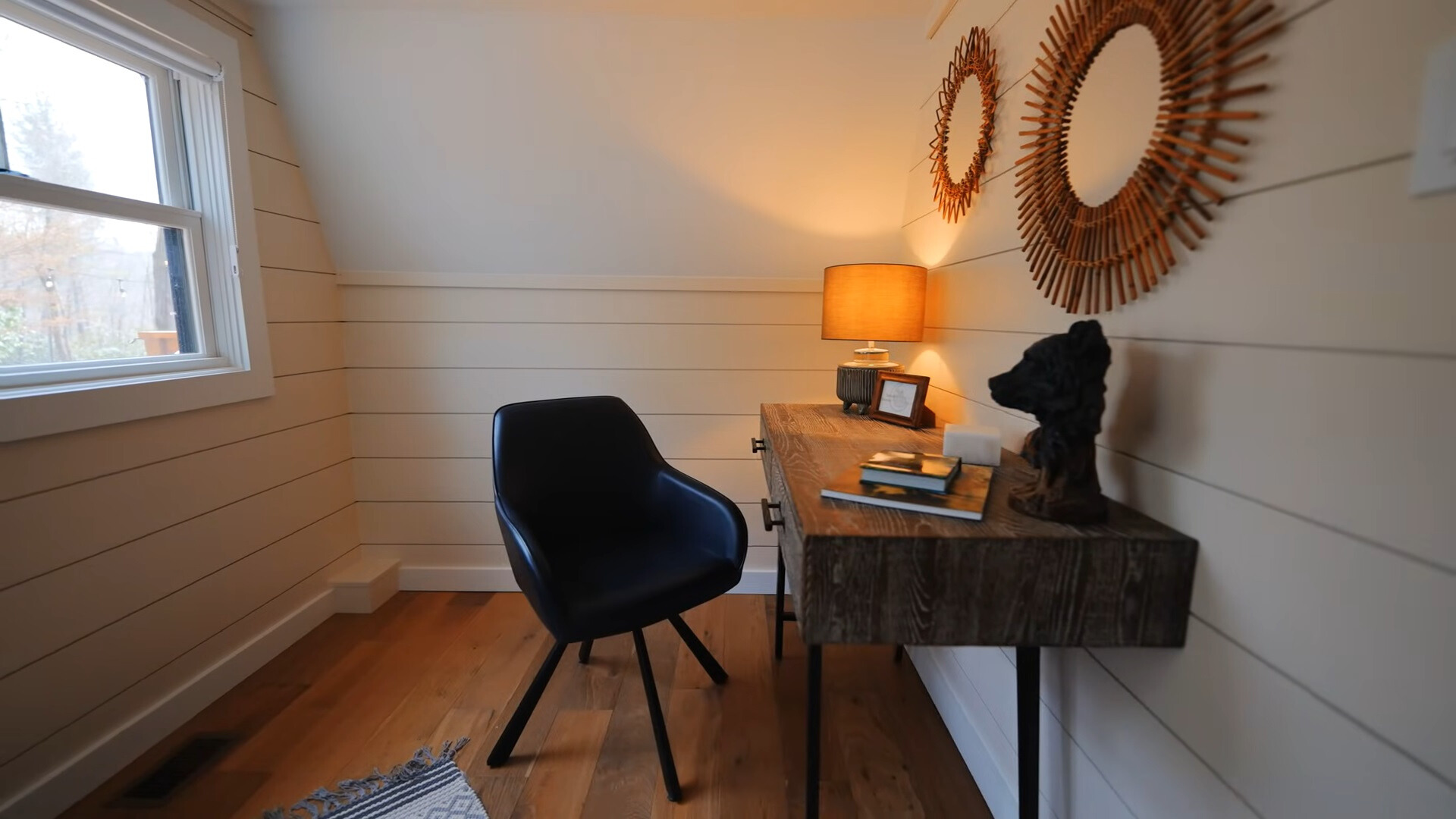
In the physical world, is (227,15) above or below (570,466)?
above

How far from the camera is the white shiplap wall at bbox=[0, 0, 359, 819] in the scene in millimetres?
1273

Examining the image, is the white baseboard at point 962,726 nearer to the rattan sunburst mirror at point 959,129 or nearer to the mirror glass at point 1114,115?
the mirror glass at point 1114,115

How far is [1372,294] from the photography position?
1.95ft

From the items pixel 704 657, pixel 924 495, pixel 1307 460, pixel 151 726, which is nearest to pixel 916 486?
pixel 924 495

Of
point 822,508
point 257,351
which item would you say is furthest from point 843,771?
point 257,351

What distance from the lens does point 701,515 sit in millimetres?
1639

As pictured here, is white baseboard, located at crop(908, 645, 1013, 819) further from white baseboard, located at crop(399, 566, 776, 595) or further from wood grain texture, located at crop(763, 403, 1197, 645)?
white baseboard, located at crop(399, 566, 776, 595)

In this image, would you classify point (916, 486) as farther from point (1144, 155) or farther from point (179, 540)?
point (179, 540)

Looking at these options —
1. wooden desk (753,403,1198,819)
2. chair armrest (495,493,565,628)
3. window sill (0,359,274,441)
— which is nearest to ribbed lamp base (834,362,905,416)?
wooden desk (753,403,1198,819)

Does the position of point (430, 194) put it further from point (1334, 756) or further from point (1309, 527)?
point (1334, 756)

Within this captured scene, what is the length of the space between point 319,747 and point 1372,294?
2.25m

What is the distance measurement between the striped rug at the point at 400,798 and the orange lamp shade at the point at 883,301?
160cm

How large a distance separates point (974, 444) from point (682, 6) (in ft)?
5.00

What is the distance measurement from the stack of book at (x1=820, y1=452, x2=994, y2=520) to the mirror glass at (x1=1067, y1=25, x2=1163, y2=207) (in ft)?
1.79
